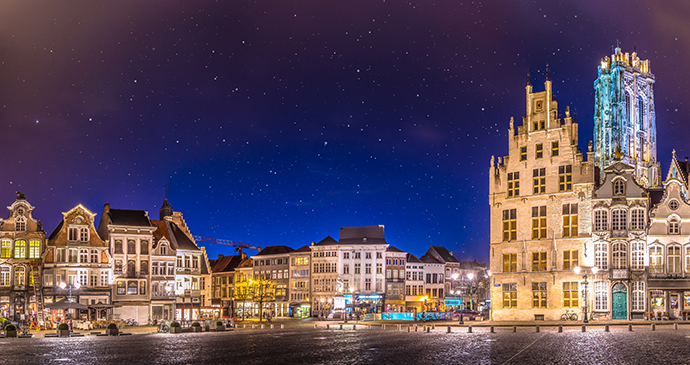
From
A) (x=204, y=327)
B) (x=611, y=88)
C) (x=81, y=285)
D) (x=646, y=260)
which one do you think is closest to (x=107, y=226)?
(x=81, y=285)

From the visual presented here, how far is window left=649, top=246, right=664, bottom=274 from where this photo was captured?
2324 inches

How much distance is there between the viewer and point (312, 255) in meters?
111

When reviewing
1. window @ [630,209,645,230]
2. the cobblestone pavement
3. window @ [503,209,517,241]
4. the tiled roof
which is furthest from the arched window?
window @ [630,209,645,230]

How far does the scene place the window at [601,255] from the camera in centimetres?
6066

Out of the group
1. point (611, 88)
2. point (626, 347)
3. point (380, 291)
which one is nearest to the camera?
point (626, 347)

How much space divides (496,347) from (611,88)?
10756 centimetres

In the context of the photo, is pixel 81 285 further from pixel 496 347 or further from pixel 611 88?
pixel 611 88

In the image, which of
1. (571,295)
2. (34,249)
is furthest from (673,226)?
(34,249)

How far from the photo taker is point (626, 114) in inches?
4985

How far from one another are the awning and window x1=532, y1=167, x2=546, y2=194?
38.9ft

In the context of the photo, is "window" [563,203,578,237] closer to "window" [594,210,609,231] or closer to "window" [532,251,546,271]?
"window" [594,210,609,231]

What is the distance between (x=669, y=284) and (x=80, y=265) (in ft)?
179

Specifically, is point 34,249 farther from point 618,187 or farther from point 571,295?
point 618,187

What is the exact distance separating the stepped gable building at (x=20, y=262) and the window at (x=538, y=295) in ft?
153
